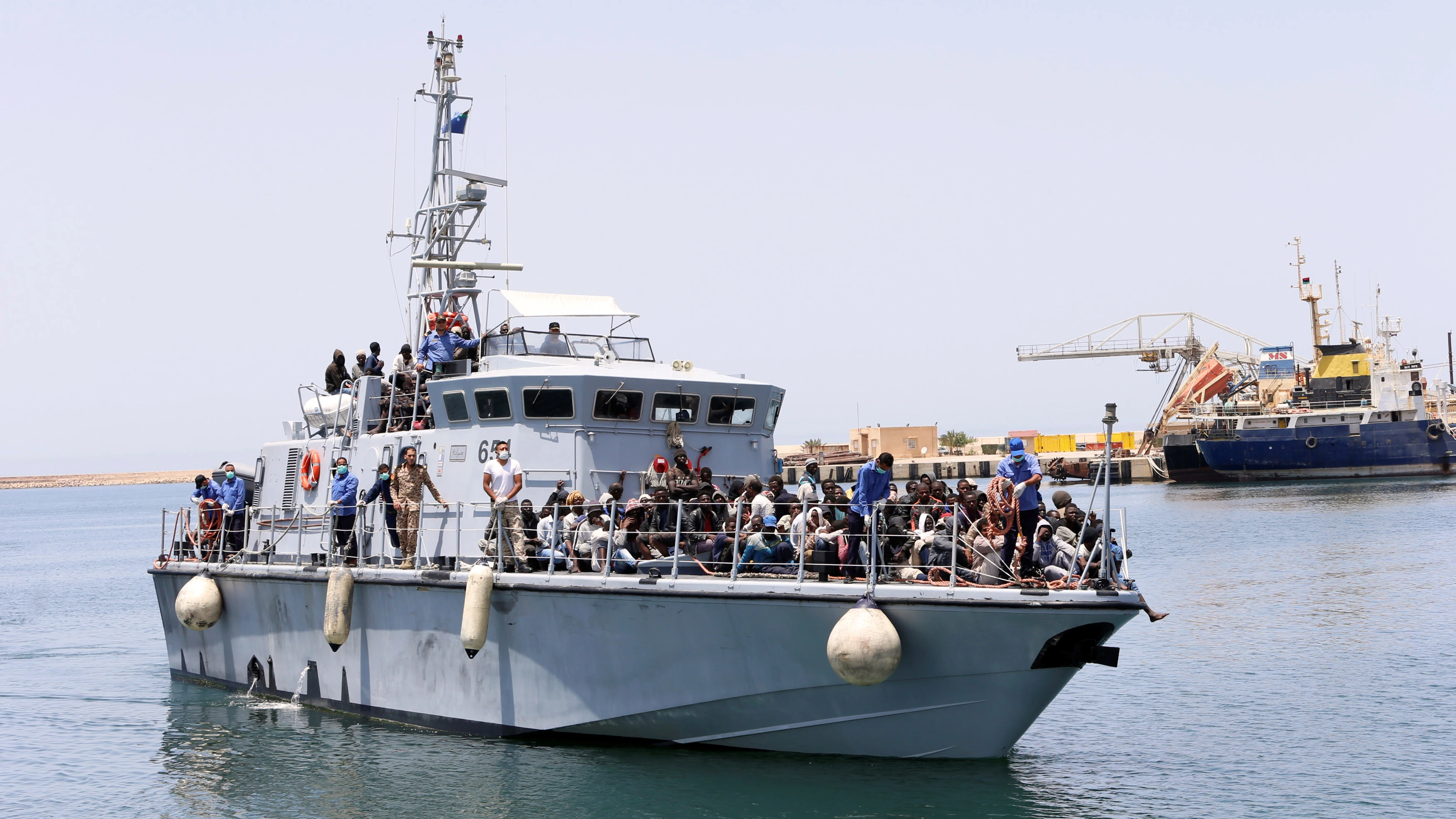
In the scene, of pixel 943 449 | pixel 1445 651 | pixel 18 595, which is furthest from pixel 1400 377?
pixel 18 595

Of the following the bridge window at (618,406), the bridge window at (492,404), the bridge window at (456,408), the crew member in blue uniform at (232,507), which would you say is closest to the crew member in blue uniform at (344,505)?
the bridge window at (456,408)

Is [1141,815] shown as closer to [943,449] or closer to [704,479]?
[704,479]

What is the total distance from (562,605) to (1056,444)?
106 metres

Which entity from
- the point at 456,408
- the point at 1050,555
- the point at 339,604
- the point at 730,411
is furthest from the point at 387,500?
the point at 1050,555

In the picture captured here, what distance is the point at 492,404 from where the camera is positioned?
13.6 m

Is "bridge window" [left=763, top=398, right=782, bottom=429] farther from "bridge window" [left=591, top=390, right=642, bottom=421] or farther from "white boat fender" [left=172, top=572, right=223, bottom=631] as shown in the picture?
"white boat fender" [left=172, top=572, right=223, bottom=631]

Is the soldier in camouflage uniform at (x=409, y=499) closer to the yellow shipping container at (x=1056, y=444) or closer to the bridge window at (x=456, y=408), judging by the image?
the bridge window at (x=456, y=408)

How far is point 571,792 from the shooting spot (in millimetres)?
11719

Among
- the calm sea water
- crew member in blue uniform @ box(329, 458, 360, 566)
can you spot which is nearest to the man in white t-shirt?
the calm sea water

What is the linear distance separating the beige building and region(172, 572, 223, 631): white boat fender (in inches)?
3063

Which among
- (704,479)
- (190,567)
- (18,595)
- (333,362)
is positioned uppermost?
(333,362)

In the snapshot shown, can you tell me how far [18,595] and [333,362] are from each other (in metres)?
24.4

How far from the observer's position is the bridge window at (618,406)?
13.4m

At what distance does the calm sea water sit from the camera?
11.5 meters
